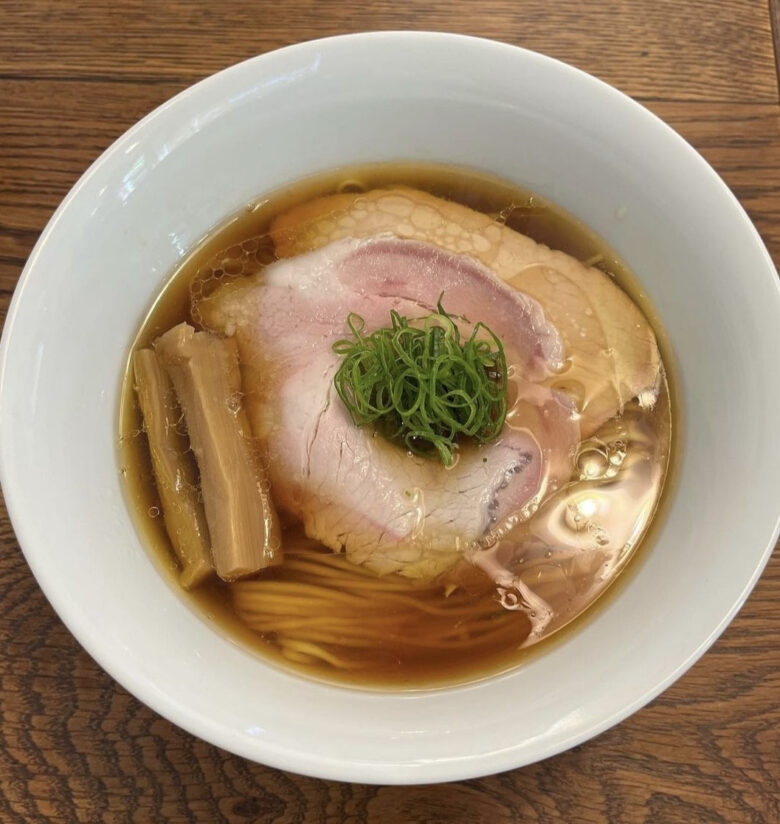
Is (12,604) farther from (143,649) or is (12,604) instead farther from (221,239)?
(221,239)

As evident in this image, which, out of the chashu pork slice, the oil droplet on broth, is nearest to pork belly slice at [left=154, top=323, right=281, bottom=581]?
the chashu pork slice

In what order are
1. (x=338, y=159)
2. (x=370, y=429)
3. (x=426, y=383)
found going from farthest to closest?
(x=338, y=159), (x=370, y=429), (x=426, y=383)

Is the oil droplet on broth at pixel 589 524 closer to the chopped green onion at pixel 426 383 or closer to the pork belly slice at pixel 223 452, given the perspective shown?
the chopped green onion at pixel 426 383

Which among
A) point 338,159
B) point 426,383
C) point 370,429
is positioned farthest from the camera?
point 338,159

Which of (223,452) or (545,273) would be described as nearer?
(223,452)

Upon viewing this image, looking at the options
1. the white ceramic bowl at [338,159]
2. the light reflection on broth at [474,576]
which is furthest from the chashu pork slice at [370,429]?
the white ceramic bowl at [338,159]

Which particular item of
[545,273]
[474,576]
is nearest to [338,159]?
[545,273]

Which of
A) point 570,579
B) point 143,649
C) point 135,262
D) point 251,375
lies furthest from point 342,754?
point 135,262

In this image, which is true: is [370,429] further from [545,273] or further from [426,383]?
[545,273]
